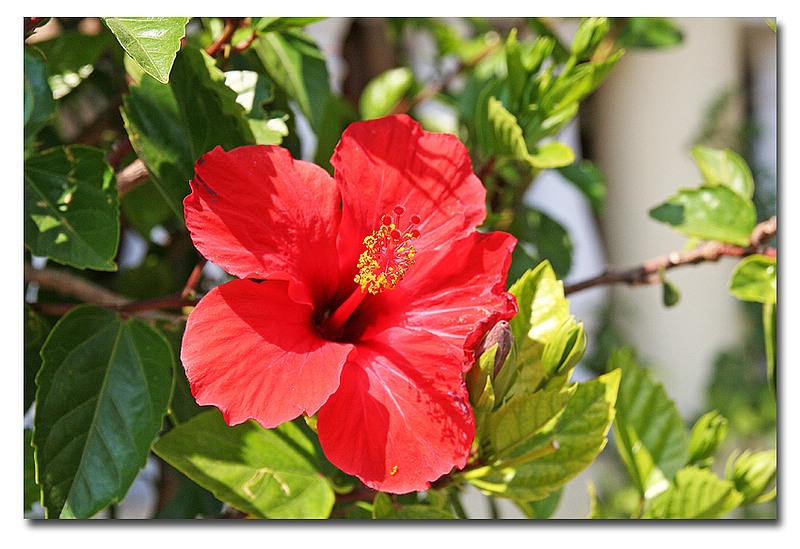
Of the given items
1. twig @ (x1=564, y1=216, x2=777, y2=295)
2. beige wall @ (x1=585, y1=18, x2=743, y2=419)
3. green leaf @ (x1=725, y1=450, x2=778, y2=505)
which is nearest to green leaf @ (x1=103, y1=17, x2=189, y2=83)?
twig @ (x1=564, y1=216, x2=777, y2=295)

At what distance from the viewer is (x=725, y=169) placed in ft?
3.68

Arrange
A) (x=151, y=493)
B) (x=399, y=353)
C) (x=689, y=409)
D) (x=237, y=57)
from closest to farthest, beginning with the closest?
(x=399, y=353) < (x=237, y=57) < (x=151, y=493) < (x=689, y=409)

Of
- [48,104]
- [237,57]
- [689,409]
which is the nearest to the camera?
[48,104]

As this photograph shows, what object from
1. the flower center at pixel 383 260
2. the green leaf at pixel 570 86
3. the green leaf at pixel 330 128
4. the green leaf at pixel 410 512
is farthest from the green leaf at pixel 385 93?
the green leaf at pixel 410 512

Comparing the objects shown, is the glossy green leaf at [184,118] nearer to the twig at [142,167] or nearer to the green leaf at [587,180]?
the twig at [142,167]

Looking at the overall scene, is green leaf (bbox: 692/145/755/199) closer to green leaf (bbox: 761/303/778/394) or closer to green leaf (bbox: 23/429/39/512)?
green leaf (bbox: 761/303/778/394)

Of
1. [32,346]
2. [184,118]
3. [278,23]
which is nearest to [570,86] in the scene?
[278,23]

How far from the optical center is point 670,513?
36.5 inches

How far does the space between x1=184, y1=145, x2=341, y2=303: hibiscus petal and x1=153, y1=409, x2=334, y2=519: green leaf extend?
A: 0.19m

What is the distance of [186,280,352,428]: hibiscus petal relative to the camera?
24.8 inches

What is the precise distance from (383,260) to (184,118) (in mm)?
282
